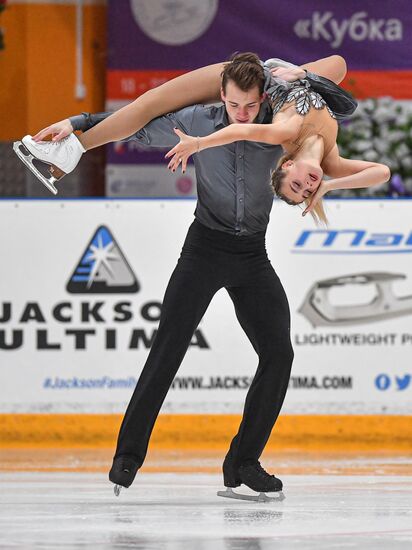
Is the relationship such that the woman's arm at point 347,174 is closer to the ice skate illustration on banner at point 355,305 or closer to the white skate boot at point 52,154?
the white skate boot at point 52,154

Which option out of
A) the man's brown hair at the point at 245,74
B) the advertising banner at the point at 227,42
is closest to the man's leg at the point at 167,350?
the man's brown hair at the point at 245,74

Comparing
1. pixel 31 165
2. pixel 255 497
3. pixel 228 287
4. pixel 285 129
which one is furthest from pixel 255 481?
pixel 31 165

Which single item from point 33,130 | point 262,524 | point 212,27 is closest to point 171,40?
point 212,27

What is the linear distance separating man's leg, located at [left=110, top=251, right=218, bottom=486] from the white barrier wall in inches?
83.2

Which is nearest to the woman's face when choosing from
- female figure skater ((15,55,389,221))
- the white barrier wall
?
female figure skater ((15,55,389,221))

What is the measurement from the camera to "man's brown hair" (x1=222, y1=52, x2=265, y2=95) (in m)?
4.57

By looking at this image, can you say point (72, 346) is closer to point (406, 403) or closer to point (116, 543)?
point (406, 403)

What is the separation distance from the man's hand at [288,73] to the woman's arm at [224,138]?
0.32 meters

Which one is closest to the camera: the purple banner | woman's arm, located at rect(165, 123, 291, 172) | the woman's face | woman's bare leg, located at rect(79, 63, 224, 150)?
woman's arm, located at rect(165, 123, 291, 172)

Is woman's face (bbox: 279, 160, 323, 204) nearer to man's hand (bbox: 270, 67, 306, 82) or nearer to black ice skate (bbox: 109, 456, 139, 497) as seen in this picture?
man's hand (bbox: 270, 67, 306, 82)

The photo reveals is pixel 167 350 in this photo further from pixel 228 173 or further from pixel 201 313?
pixel 228 173

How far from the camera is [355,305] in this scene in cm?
704

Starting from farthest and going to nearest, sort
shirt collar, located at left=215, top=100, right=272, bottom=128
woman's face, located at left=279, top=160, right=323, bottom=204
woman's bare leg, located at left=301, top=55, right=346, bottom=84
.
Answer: woman's bare leg, located at left=301, top=55, right=346, bottom=84 → shirt collar, located at left=215, top=100, right=272, bottom=128 → woman's face, located at left=279, top=160, right=323, bottom=204

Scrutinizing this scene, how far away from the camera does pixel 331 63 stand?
202 inches
